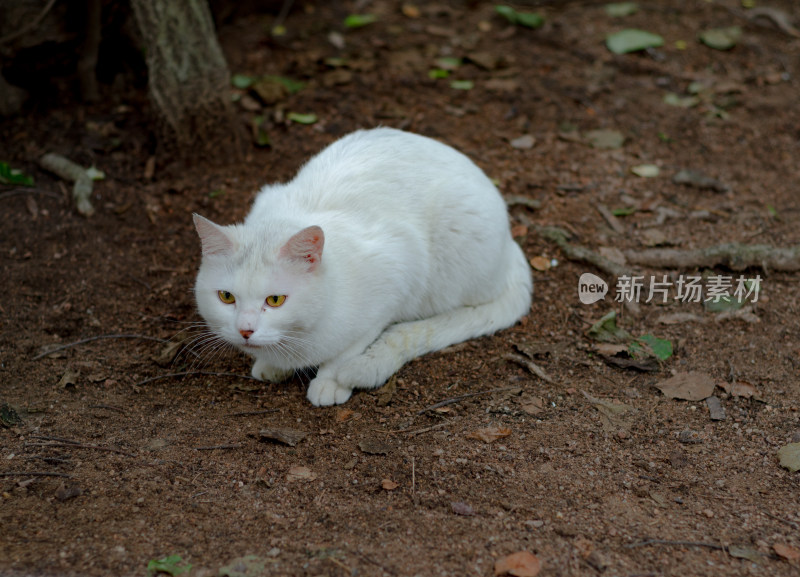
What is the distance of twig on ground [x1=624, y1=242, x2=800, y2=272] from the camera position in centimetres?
464

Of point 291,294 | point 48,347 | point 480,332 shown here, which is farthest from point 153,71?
point 480,332

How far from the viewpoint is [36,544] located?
2.67 metres

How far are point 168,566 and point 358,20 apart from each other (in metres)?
5.73

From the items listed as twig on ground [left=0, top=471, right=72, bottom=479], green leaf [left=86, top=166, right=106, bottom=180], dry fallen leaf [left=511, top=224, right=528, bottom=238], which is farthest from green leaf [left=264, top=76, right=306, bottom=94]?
twig on ground [left=0, top=471, right=72, bottom=479]

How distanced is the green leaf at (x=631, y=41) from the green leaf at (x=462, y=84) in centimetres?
156

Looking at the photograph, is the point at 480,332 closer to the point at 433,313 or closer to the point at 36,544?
the point at 433,313

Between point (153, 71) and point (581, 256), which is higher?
point (153, 71)

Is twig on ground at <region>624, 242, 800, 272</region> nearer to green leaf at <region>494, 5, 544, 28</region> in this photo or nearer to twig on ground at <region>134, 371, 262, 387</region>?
twig on ground at <region>134, 371, 262, 387</region>

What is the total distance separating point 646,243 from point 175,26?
340cm

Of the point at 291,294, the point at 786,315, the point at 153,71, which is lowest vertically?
the point at 786,315

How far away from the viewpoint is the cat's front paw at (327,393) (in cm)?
366

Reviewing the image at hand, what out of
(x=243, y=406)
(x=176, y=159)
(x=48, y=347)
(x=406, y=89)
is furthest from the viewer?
(x=406, y=89)

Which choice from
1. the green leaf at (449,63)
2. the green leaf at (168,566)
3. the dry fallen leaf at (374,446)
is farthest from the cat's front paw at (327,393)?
the green leaf at (449,63)

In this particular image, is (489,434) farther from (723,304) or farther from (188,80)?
(188,80)
